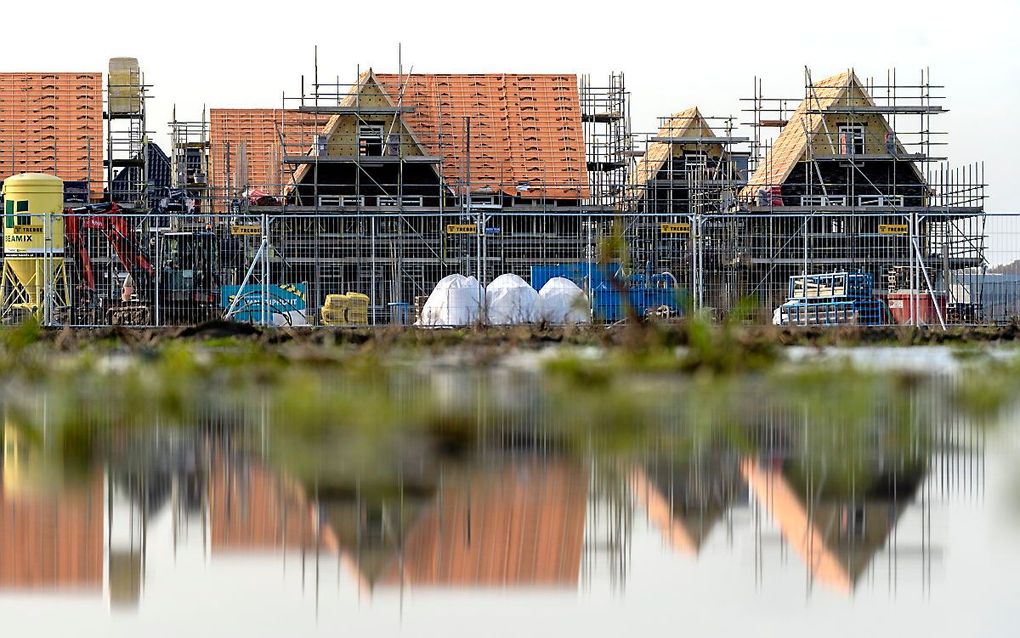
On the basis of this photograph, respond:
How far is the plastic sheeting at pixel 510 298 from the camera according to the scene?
26422 millimetres

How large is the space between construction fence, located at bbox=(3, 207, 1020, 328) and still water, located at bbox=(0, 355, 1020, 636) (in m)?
16.5

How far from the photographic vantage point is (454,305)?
26.0 metres

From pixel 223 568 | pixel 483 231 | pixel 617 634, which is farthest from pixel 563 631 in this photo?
pixel 483 231

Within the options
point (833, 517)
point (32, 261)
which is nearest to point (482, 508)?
point (833, 517)

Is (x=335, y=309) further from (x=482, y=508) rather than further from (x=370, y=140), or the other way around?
(x=482, y=508)

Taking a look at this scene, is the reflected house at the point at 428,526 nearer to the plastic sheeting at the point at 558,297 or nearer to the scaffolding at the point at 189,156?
the plastic sheeting at the point at 558,297

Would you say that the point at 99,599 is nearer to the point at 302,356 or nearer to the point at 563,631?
the point at 563,631

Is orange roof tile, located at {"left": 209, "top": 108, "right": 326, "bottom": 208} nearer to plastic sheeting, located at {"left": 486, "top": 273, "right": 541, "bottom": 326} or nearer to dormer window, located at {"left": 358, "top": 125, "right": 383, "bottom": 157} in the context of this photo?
dormer window, located at {"left": 358, "top": 125, "right": 383, "bottom": 157}

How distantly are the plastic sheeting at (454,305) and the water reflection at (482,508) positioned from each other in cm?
1874

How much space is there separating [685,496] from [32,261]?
26.1 meters

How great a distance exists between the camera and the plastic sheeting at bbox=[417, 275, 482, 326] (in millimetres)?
25547

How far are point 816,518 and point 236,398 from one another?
4.75 metres

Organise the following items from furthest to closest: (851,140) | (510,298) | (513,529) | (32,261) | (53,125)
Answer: (851,140), (53,125), (32,261), (510,298), (513,529)

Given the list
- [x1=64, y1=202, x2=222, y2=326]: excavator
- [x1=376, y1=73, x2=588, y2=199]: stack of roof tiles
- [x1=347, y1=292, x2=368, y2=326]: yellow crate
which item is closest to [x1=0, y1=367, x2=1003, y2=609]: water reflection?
[x1=64, y1=202, x2=222, y2=326]: excavator
